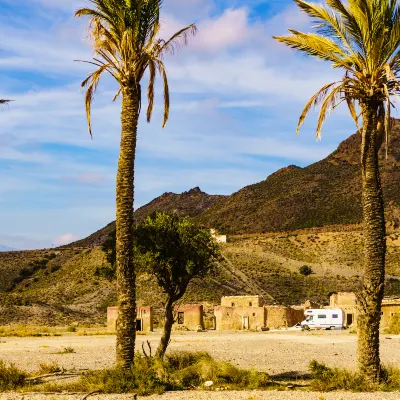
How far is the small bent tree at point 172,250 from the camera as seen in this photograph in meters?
20.2

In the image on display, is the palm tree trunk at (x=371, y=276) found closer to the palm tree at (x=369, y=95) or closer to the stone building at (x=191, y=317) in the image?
the palm tree at (x=369, y=95)

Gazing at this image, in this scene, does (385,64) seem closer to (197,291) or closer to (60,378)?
(60,378)

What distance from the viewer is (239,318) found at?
164 ft

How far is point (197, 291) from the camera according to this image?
6862 centimetres

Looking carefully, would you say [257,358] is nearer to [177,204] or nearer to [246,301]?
[246,301]

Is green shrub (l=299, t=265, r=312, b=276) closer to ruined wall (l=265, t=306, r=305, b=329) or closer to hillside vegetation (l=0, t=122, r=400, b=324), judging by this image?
hillside vegetation (l=0, t=122, r=400, b=324)

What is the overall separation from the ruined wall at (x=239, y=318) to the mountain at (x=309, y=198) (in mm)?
55270

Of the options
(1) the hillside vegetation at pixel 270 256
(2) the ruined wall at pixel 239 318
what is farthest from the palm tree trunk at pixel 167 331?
(2) the ruined wall at pixel 239 318

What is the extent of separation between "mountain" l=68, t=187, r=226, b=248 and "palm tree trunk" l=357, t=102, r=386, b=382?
143079 mm

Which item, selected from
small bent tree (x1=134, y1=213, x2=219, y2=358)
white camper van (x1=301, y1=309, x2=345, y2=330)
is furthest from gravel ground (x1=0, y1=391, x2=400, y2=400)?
white camper van (x1=301, y1=309, x2=345, y2=330)

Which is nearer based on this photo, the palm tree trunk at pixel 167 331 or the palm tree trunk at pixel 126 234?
the palm tree trunk at pixel 126 234

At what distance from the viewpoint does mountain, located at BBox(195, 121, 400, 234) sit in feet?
366

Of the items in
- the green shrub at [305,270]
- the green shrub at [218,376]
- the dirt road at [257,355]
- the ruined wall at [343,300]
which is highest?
the green shrub at [305,270]

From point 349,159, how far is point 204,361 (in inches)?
4803
